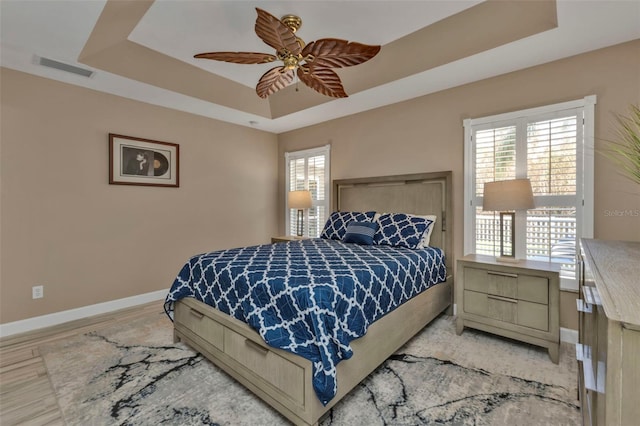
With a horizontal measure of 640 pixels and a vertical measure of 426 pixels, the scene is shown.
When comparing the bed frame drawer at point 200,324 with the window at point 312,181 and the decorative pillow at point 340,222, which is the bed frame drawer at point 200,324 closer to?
the decorative pillow at point 340,222

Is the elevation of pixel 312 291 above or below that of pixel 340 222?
below

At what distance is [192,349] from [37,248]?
205cm

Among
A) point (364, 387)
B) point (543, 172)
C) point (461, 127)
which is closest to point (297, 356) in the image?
point (364, 387)

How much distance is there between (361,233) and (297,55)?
6.49 ft

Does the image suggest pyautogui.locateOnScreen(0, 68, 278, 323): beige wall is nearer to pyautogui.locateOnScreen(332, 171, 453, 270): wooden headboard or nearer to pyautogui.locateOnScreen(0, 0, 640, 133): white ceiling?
pyautogui.locateOnScreen(0, 0, 640, 133): white ceiling

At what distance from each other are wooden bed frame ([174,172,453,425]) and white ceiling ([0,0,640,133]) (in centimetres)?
125

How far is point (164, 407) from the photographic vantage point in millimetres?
1842

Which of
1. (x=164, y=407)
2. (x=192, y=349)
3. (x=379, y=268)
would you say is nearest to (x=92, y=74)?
(x=192, y=349)

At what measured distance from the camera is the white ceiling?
2.16 m

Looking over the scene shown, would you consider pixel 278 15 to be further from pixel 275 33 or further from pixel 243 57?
pixel 275 33

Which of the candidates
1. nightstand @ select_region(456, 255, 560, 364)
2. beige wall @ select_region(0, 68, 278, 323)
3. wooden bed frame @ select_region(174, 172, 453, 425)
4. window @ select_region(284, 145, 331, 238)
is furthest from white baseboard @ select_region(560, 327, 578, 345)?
beige wall @ select_region(0, 68, 278, 323)

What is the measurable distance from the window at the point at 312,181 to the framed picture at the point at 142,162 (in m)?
1.83

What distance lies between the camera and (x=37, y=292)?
10.1 feet

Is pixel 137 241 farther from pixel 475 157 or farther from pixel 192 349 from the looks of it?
pixel 475 157
